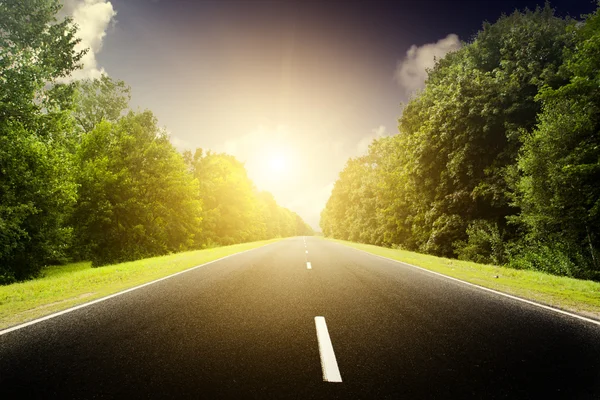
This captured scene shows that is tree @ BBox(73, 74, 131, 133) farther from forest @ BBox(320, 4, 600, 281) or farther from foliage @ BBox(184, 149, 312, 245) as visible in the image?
forest @ BBox(320, 4, 600, 281)

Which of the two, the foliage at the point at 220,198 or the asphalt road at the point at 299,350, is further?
the foliage at the point at 220,198

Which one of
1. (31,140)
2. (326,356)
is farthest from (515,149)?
(31,140)

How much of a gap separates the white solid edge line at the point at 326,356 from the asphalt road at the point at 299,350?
55 millimetres

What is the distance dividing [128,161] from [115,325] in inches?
875

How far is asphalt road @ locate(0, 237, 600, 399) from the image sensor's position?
261 centimetres

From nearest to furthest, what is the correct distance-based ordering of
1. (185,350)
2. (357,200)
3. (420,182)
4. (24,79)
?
(185,350)
(24,79)
(420,182)
(357,200)

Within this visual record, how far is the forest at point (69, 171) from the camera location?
44.8 ft

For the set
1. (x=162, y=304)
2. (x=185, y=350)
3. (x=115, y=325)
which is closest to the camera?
(x=185, y=350)

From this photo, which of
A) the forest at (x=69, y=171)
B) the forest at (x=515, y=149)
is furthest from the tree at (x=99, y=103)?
the forest at (x=515, y=149)

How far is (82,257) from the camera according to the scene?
21594 mm

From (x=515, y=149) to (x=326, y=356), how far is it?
60.0 ft

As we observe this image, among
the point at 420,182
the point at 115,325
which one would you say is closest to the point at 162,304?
the point at 115,325

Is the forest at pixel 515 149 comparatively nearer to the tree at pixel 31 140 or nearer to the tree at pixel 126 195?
the tree at pixel 126 195

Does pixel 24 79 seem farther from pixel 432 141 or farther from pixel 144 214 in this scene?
pixel 432 141
